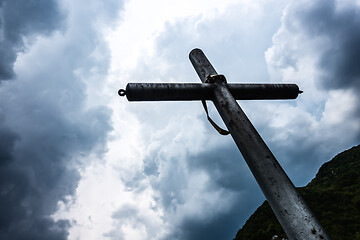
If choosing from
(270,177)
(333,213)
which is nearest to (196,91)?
(270,177)

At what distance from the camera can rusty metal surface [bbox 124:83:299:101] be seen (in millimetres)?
2600

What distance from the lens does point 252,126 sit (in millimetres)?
2453

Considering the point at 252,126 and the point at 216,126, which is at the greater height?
the point at 216,126

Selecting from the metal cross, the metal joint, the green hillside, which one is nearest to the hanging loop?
the metal cross

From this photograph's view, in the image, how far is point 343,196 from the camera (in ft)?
108

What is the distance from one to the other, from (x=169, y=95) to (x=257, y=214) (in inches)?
1575

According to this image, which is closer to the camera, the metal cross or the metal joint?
the metal cross

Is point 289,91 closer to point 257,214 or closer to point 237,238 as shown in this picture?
point 237,238

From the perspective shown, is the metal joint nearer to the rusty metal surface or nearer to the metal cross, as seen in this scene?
the metal cross

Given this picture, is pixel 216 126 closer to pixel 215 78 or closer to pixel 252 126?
pixel 252 126

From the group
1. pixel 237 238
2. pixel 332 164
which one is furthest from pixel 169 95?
pixel 332 164

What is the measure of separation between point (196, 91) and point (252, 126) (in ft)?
2.84

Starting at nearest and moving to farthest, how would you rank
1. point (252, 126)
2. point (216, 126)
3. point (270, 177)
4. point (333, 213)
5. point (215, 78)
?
point (270, 177) < point (252, 126) < point (216, 126) < point (215, 78) < point (333, 213)

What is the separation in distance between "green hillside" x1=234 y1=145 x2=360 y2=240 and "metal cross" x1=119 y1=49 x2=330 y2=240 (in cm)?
2697
